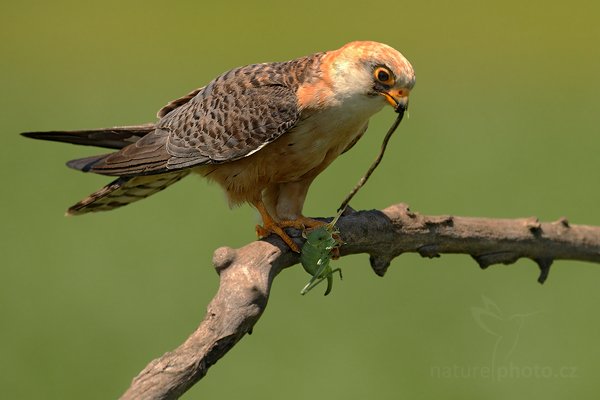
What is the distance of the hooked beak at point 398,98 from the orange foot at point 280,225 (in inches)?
28.4

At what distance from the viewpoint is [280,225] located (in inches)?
→ 195

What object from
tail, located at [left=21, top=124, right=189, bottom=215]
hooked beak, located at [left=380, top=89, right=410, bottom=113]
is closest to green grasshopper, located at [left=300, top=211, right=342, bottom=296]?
hooked beak, located at [left=380, top=89, right=410, bottom=113]

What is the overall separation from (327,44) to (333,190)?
4.99 meters

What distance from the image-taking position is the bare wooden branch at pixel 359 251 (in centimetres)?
375

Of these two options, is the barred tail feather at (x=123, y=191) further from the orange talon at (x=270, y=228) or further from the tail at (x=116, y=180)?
the orange talon at (x=270, y=228)

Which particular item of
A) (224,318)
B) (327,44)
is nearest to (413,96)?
(327,44)

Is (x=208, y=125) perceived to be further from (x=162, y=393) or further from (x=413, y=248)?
(x=162, y=393)

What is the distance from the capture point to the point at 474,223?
5160mm

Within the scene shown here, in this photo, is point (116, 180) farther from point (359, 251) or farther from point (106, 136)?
point (359, 251)

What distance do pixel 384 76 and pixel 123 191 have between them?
1.60m

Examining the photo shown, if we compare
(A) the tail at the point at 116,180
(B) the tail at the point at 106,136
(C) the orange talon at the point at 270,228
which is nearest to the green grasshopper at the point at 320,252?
(C) the orange talon at the point at 270,228

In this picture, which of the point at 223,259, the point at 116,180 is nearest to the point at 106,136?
the point at 116,180

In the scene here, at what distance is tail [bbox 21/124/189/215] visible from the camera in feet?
17.1

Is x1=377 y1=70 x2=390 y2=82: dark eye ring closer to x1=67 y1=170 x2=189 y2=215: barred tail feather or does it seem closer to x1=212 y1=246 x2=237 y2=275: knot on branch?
x1=212 y1=246 x2=237 y2=275: knot on branch
